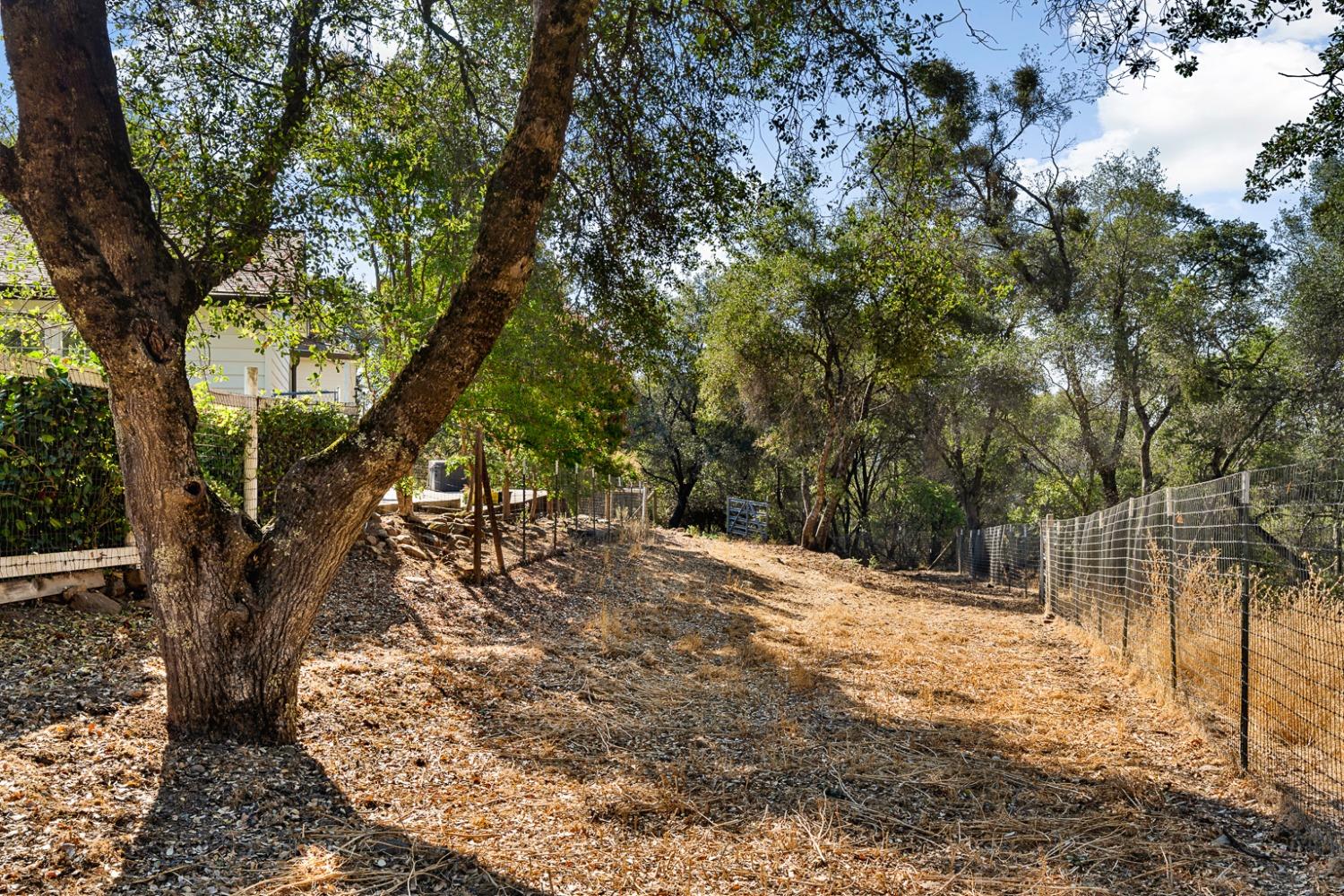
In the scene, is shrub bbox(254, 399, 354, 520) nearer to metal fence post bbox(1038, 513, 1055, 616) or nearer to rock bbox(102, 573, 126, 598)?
rock bbox(102, 573, 126, 598)

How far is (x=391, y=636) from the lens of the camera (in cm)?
711

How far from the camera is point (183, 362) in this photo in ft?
13.5

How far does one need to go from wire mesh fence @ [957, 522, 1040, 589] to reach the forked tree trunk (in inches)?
542

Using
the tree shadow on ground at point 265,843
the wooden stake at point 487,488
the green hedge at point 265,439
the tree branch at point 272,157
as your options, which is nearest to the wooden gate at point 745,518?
the wooden stake at point 487,488

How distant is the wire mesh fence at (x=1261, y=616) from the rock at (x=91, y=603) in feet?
24.1

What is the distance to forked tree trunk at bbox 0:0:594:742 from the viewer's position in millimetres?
3756

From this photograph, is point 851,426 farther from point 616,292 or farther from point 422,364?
point 422,364

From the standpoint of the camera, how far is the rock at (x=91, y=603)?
625 centimetres

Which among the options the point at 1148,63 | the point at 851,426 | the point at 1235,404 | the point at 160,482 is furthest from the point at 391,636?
the point at 1235,404

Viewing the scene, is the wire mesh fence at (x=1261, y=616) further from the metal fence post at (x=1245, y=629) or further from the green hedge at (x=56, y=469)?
the green hedge at (x=56, y=469)

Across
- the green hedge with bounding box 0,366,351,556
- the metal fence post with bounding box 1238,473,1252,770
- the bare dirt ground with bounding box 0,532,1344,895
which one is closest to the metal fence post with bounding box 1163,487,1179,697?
the bare dirt ground with bounding box 0,532,1344,895

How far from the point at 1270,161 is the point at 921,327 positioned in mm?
10909

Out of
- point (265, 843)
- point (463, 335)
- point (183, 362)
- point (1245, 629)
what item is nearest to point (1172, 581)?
point (1245, 629)

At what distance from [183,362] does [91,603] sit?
326 cm
